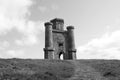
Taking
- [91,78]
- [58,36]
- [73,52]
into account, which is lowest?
[91,78]

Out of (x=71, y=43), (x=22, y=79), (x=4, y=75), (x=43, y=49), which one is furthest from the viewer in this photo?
(x=71, y=43)

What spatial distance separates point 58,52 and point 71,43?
11.3 ft

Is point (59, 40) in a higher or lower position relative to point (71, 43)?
higher

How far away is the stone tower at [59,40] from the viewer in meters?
36.4

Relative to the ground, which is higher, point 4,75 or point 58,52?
point 58,52

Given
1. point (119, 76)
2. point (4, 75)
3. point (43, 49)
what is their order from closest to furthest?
point (4, 75) < point (119, 76) < point (43, 49)

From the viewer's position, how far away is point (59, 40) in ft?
127

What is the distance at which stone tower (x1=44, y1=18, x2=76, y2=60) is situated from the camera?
36438mm

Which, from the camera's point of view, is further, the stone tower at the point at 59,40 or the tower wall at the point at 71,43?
the tower wall at the point at 71,43

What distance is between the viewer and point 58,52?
38.3 meters

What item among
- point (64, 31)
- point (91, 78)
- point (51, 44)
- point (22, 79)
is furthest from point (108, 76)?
point (64, 31)

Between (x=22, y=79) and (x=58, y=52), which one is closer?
(x=22, y=79)

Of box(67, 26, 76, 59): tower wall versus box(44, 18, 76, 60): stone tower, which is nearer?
box(44, 18, 76, 60): stone tower

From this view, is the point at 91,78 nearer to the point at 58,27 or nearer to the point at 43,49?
the point at 43,49
